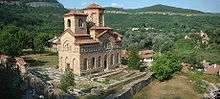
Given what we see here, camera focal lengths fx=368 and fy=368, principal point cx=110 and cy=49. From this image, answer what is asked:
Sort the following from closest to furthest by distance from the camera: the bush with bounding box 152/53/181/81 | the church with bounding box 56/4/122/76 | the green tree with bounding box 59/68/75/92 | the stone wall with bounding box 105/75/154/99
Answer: the stone wall with bounding box 105/75/154/99 → the green tree with bounding box 59/68/75/92 → the bush with bounding box 152/53/181/81 → the church with bounding box 56/4/122/76

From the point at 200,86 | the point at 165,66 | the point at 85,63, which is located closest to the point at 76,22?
the point at 85,63

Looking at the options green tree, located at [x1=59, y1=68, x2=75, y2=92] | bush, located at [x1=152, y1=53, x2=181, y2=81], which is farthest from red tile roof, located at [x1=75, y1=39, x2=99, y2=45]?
bush, located at [x1=152, y1=53, x2=181, y2=81]

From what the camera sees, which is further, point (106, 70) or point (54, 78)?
point (106, 70)

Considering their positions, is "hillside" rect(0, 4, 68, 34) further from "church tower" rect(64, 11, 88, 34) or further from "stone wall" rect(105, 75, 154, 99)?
"stone wall" rect(105, 75, 154, 99)

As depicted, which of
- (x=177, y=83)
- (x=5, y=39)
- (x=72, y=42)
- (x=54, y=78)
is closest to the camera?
(x=177, y=83)

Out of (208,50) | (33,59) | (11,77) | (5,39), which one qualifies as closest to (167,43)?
(208,50)

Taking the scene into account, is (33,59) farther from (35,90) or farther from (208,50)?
(208,50)

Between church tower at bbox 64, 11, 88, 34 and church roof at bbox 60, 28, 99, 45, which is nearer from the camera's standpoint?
church roof at bbox 60, 28, 99, 45
